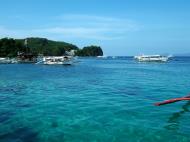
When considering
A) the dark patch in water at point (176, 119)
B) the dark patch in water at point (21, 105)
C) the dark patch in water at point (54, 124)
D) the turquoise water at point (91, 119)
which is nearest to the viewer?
the turquoise water at point (91, 119)

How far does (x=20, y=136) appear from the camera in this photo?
18.2 meters

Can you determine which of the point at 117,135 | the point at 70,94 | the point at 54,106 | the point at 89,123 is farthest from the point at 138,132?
the point at 70,94

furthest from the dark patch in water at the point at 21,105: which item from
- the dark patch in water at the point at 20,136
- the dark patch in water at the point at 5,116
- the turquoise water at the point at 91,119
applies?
the dark patch in water at the point at 20,136

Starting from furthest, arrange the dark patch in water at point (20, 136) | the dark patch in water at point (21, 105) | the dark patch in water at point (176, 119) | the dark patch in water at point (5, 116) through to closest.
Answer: the dark patch in water at point (21, 105) → the dark patch in water at point (5, 116) → the dark patch in water at point (176, 119) → the dark patch in water at point (20, 136)

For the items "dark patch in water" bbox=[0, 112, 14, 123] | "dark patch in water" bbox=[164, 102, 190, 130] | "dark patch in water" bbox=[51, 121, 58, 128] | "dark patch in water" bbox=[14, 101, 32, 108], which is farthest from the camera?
"dark patch in water" bbox=[14, 101, 32, 108]

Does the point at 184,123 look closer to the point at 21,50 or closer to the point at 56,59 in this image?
the point at 56,59

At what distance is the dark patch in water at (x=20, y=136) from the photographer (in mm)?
17578

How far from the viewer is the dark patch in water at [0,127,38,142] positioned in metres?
17.6

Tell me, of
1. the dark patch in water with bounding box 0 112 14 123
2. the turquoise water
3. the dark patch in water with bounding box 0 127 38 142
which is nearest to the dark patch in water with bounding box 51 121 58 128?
the turquoise water

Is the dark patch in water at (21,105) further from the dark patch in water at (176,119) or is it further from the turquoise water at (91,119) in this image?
the dark patch in water at (176,119)

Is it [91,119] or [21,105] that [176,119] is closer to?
[91,119]

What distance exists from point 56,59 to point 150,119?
101 metres

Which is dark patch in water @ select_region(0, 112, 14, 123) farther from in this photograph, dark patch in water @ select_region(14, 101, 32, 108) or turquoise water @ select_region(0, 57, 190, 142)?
dark patch in water @ select_region(14, 101, 32, 108)

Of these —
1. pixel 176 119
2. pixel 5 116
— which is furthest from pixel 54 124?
pixel 176 119
